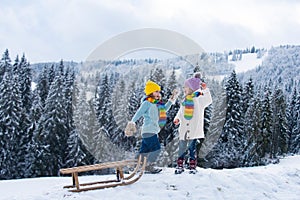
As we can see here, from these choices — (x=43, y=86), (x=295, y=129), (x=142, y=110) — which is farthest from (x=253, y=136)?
(x=142, y=110)

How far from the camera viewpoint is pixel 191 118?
8367mm

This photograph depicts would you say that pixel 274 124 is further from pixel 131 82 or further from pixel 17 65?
pixel 17 65

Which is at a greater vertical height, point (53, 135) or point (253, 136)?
point (53, 135)

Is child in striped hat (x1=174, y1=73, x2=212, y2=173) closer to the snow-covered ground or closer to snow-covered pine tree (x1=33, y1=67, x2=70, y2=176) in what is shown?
the snow-covered ground

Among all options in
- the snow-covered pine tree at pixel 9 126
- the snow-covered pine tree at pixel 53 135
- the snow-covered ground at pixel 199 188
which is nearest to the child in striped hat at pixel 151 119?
the snow-covered ground at pixel 199 188

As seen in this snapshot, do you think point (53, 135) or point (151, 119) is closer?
point (151, 119)

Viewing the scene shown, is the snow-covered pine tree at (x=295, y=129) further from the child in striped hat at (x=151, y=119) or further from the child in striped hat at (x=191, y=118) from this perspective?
the child in striped hat at (x=151, y=119)

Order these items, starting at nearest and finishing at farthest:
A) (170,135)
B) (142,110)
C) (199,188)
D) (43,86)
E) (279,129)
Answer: (199,188) → (142,110) → (170,135) → (279,129) → (43,86)

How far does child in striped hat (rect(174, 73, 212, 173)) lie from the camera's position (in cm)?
829

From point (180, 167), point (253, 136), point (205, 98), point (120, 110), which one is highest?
point (205, 98)

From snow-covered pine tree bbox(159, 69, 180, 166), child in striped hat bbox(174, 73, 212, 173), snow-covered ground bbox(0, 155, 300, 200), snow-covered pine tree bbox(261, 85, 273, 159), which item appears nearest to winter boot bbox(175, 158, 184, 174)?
child in striped hat bbox(174, 73, 212, 173)

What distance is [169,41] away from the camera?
9.46 meters

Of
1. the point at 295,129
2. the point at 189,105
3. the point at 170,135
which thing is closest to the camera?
the point at 189,105

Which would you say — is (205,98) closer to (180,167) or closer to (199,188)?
(180,167)
